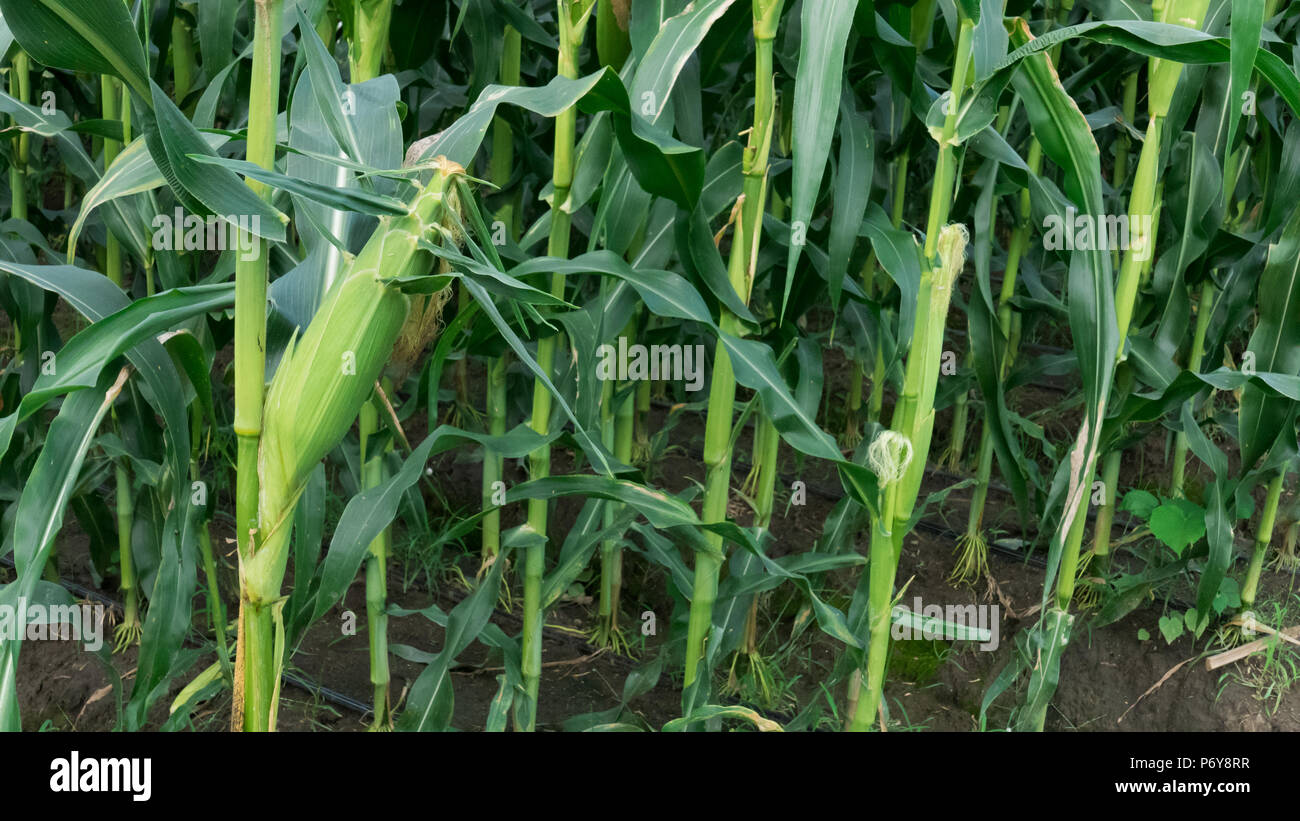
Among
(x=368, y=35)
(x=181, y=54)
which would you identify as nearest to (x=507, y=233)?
(x=368, y=35)

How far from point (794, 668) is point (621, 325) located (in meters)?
1.26

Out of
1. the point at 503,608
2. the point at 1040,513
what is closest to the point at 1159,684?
the point at 1040,513

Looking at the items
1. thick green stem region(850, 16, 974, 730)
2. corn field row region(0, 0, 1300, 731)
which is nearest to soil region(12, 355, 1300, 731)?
corn field row region(0, 0, 1300, 731)

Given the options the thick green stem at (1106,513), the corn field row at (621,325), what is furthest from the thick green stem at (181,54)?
the thick green stem at (1106,513)

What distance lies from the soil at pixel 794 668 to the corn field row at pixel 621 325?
23 mm

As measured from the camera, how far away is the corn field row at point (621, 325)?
4.10 ft

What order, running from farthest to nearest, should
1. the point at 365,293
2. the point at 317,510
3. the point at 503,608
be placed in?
1. the point at 503,608
2. the point at 317,510
3. the point at 365,293

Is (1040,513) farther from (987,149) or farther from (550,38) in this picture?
(550,38)

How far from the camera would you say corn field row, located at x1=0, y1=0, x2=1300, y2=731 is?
125 cm

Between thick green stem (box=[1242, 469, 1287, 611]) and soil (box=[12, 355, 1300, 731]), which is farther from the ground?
thick green stem (box=[1242, 469, 1287, 611])

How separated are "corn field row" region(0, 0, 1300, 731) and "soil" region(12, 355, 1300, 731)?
0.02 meters

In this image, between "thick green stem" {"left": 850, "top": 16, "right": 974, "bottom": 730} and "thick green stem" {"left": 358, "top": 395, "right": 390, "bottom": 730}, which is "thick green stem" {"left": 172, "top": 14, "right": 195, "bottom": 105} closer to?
"thick green stem" {"left": 358, "top": 395, "right": 390, "bottom": 730}

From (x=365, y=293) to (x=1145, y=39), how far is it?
1053 millimetres
